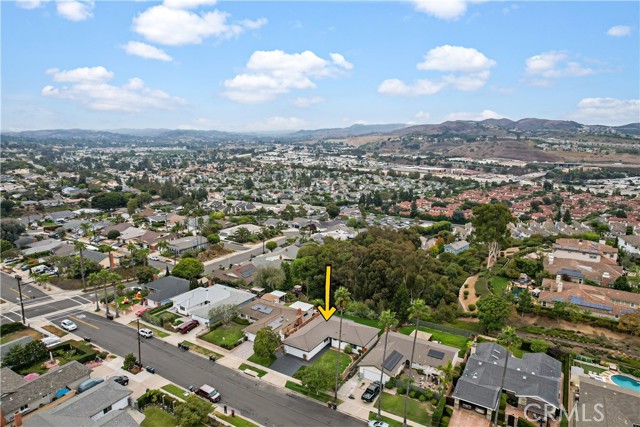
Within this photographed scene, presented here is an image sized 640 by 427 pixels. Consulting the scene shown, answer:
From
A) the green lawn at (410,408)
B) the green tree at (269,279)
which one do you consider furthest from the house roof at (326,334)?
the green tree at (269,279)

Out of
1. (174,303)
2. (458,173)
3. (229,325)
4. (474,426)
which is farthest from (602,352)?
(458,173)

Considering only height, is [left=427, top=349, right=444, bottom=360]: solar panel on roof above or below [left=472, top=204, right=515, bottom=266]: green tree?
below

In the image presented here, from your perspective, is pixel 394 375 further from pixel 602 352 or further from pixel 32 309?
pixel 32 309

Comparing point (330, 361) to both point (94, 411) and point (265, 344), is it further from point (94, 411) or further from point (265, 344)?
point (94, 411)

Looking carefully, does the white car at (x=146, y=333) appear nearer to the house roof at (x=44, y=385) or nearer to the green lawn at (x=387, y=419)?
the house roof at (x=44, y=385)

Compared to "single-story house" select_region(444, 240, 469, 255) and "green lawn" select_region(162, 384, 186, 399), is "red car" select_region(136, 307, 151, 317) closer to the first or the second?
"green lawn" select_region(162, 384, 186, 399)

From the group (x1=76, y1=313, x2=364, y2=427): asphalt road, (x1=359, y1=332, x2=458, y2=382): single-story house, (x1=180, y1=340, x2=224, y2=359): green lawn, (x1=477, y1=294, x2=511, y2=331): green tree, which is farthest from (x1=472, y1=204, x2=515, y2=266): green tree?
(x1=180, y1=340, x2=224, y2=359): green lawn

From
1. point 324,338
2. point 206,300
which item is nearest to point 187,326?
point 206,300
